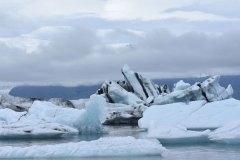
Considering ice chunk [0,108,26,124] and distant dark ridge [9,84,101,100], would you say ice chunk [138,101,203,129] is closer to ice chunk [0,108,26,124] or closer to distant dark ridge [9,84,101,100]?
Result: ice chunk [0,108,26,124]

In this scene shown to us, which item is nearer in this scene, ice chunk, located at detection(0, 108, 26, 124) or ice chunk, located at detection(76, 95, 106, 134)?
ice chunk, located at detection(76, 95, 106, 134)

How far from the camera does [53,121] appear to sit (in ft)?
75.5

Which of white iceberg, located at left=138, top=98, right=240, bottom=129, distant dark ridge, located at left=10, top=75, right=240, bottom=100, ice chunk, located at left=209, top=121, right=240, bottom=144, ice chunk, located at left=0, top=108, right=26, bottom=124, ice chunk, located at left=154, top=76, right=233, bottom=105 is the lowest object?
ice chunk, located at left=209, top=121, right=240, bottom=144

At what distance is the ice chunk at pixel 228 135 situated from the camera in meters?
16.8

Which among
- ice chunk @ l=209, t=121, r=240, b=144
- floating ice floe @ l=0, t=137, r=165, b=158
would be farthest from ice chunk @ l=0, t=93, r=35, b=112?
floating ice floe @ l=0, t=137, r=165, b=158

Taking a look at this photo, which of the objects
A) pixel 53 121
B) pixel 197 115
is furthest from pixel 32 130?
pixel 197 115

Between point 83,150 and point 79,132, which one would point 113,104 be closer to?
point 79,132

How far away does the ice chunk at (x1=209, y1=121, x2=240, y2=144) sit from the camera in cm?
1680

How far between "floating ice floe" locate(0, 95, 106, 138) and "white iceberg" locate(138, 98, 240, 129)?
210cm

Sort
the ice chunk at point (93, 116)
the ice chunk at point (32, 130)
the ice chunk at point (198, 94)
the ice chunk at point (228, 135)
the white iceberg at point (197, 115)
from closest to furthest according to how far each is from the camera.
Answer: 1. the ice chunk at point (228, 135)
2. the ice chunk at point (32, 130)
3. the white iceberg at point (197, 115)
4. the ice chunk at point (93, 116)
5. the ice chunk at point (198, 94)

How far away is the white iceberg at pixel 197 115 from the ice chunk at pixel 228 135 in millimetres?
4286

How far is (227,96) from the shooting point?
1299 inches

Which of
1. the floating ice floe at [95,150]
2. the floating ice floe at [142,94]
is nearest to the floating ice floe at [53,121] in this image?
the floating ice floe at [95,150]

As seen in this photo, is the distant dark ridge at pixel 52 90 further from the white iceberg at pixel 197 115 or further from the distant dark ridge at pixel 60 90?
the white iceberg at pixel 197 115
